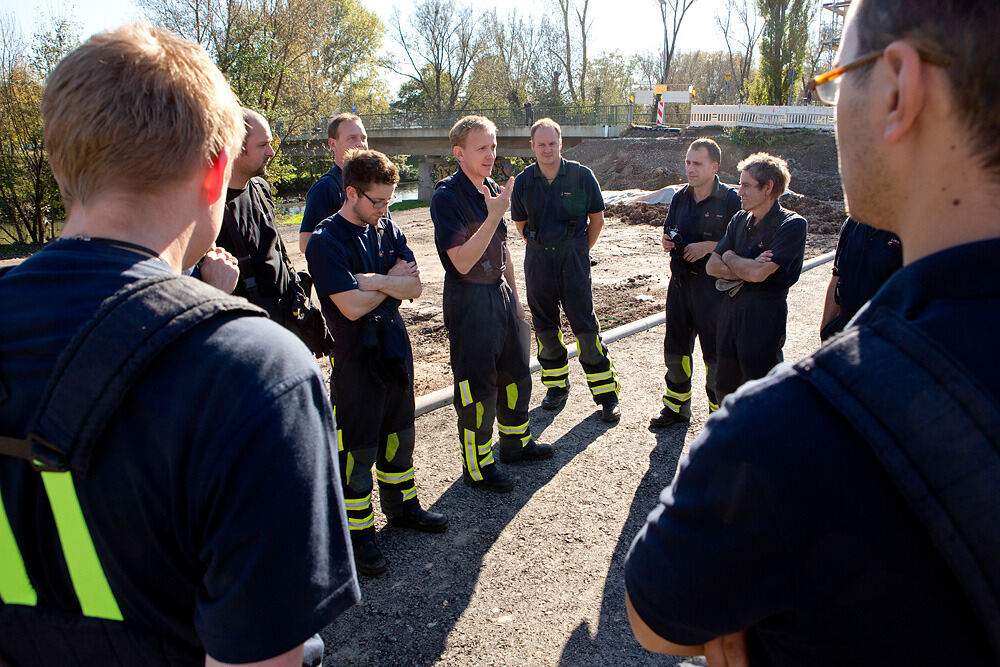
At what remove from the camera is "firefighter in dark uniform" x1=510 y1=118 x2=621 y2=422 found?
5.16m

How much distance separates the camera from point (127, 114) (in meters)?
1.10

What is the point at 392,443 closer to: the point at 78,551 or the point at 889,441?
the point at 78,551

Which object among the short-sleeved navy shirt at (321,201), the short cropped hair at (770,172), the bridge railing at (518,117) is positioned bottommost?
the short-sleeved navy shirt at (321,201)

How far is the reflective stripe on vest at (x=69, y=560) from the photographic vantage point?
1011 millimetres

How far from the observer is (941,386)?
0.75 metres

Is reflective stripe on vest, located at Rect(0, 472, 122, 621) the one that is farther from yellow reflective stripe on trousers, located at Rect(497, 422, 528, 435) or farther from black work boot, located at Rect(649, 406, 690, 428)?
black work boot, located at Rect(649, 406, 690, 428)

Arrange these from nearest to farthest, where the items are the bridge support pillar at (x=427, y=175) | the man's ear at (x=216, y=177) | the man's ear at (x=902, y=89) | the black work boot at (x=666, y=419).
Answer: the man's ear at (x=902, y=89)
the man's ear at (x=216, y=177)
the black work boot at (x=666, y=419)
the bridge support pillar at (x=427, y=175)

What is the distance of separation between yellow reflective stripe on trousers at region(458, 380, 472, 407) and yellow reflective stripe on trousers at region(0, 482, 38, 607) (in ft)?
10.1

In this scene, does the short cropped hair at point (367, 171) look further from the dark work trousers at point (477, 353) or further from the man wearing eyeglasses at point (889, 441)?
the man wearing eyeglasses at point (889, 441)

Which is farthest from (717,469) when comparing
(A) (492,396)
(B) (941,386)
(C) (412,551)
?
(A) (492,396)

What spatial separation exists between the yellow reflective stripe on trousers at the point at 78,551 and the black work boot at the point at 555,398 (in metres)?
4.40

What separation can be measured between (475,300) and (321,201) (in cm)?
142

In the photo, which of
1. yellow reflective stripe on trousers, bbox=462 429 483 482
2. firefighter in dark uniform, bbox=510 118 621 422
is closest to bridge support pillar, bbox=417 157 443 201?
firefighter in dark uniform, bbox=510 118 621 422

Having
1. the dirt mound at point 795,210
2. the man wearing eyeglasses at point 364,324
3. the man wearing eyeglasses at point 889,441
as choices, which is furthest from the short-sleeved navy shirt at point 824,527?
the dirt mound at point 795,210
